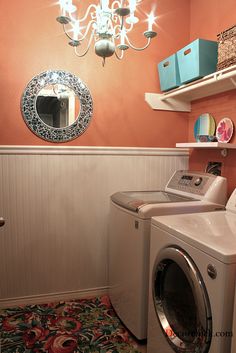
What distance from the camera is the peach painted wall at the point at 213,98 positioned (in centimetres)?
202

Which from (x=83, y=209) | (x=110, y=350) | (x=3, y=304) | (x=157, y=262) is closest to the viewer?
(x=157, y=262)

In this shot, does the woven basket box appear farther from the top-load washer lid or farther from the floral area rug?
the floral area rug

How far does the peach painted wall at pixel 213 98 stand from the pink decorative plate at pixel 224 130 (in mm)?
35

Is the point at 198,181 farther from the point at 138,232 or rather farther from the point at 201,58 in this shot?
the point at 201,58

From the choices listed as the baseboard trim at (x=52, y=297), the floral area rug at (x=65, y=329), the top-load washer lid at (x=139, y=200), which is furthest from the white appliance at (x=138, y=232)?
the baseboard trim at (x=52, y=297)

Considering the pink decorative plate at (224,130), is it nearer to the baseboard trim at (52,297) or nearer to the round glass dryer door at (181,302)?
the round glass dryer door at (181,302)

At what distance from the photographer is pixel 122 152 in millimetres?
2336

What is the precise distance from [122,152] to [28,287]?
135 centimetres

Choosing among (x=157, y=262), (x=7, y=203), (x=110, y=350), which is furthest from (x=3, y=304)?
(x=157, y=262)

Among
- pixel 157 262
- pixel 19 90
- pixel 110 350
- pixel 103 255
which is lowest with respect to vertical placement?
pixel 110 350

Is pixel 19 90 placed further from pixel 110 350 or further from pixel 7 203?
pixel 110 350

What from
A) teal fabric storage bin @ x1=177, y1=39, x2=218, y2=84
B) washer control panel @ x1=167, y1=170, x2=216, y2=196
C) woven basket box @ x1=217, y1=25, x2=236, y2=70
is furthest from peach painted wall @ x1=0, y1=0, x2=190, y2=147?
woven basket box @ x1=217, y1=25, x2=236, y2=70

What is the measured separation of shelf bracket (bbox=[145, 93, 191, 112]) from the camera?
2.40m

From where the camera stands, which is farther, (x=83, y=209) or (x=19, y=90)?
(x=83, y=209)
